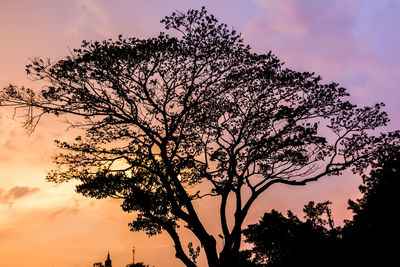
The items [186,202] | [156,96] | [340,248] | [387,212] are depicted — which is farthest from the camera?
[387,212]

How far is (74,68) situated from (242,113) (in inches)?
351

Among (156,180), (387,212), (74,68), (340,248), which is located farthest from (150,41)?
(387,212)

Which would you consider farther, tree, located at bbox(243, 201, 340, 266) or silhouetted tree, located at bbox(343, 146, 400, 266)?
tree, located at bbox(243, 201, 340, 266)

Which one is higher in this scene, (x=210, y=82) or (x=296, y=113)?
(x=210, y=82)

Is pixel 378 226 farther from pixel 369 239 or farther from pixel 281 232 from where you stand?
pixel 281 232

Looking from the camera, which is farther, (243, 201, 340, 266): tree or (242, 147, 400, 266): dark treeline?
(243, 201, 340, 266): tree

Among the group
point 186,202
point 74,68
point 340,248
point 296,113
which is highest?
point 74,68

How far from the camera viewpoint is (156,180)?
16844 mm

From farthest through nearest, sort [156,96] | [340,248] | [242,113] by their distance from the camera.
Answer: [340,248] < [242,113] < [156,96]

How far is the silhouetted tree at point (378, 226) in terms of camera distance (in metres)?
26.3

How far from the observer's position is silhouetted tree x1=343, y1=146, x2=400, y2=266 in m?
26.3

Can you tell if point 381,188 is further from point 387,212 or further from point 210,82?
point 210,82

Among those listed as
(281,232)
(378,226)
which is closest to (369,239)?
(378,226)

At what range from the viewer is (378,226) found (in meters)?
31.8
